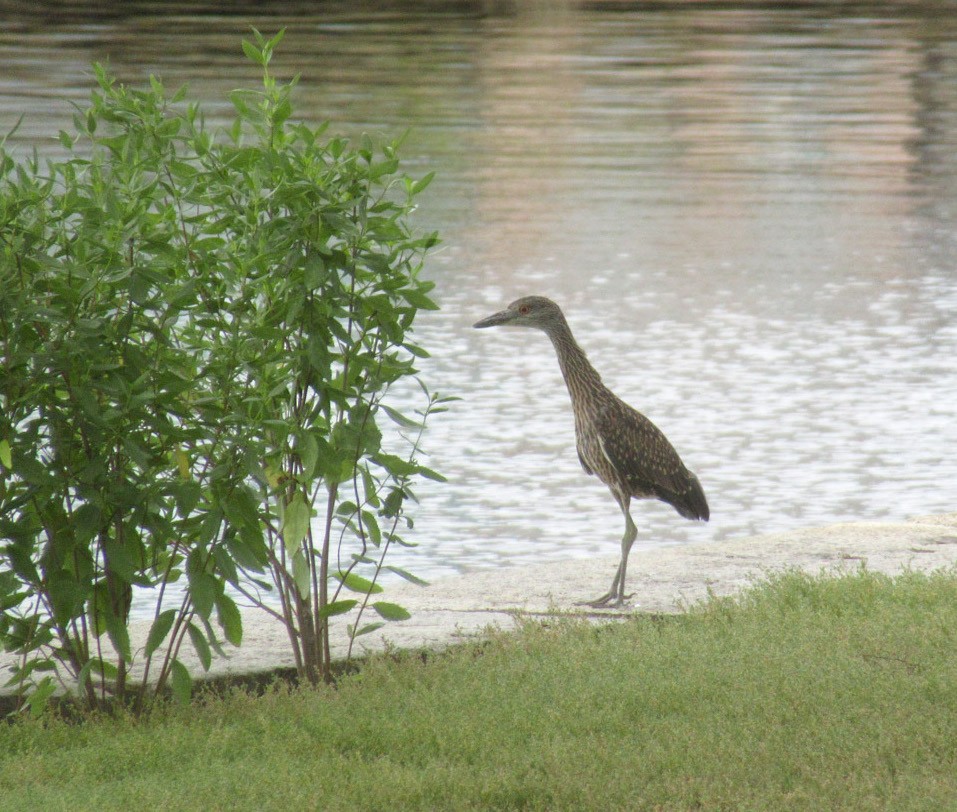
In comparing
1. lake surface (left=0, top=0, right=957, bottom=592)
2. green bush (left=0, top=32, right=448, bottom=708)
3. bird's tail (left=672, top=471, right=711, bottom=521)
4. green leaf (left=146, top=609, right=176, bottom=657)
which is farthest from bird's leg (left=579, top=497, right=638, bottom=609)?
green leaf (left=146, top=609, right=176, bottom=657)

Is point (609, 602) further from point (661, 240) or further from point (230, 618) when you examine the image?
point (661, 240)

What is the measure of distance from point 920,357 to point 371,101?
14.3 metres

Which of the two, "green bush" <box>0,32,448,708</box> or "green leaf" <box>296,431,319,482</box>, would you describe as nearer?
"green bush" <box>0,32,448,708</box>

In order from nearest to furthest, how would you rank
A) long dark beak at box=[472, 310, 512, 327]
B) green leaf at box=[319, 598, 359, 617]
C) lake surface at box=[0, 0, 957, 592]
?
green leaf at box=[319, 598, 359, 617] < long dark beak at box=[472, 310, 512, 327] < lake surface at box=[0, 0, 957, 592]

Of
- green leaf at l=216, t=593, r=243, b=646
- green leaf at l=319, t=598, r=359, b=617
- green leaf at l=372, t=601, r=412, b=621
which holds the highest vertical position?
green leaf at l=216, t=593, r=243, b=646

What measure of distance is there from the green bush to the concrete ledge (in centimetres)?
77

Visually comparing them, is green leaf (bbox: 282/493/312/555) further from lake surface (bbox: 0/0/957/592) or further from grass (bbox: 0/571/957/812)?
lake surface (bbox: 0/0/957/592)

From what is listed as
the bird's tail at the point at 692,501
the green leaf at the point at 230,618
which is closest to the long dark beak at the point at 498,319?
the bird's tail at the point at 692,501

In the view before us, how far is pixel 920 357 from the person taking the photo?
12352mm

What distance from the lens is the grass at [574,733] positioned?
479cm

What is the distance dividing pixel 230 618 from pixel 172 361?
2.79 feet

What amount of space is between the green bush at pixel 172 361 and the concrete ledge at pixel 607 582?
0.77m

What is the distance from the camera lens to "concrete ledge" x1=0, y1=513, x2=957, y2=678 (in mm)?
6500

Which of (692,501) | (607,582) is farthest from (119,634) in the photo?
(692,501)
